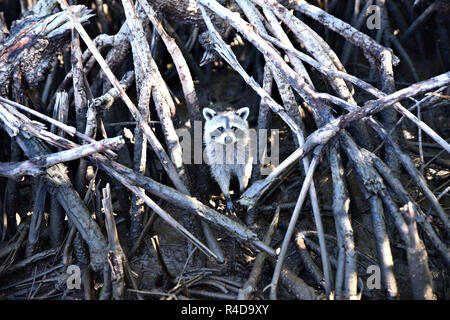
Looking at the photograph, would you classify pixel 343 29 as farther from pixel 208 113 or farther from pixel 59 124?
pixel 59 124

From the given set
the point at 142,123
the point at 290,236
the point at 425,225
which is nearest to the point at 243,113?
the point at 142,123

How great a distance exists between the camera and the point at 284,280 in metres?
4.42

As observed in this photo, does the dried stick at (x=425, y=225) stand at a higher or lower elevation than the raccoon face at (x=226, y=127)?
lower

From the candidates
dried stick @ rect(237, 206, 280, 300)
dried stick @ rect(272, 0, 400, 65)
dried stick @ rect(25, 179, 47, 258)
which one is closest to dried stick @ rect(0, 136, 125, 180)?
dried stick @ rect(25, 179, 47, 258)

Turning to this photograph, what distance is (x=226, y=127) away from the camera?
595cm

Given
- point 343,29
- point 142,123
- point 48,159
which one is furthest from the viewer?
point 343,29

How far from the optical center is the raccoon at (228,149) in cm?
586

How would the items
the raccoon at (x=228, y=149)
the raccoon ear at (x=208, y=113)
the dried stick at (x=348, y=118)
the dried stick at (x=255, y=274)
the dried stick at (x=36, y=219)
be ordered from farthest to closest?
the raccoon ear at (x=208, y=113)
the raccoon at (x=228, y=149)
the dried stick at (x=36, y=219)
the dried stick at (x=348, y=118)
the dried stick at (x=255, y=274)

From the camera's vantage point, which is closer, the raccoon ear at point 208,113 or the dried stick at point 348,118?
the dried stick at point 348,118

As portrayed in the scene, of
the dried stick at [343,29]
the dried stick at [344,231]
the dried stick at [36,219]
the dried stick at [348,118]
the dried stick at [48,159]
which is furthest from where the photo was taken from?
the dried stick at [343,29]

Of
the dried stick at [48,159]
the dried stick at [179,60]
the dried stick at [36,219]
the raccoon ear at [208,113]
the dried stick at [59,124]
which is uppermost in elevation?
the dried stick at [179,60]

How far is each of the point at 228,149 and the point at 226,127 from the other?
0.96 feet

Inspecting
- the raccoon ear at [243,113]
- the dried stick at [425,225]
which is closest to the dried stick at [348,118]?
the dried stick at [425,225]

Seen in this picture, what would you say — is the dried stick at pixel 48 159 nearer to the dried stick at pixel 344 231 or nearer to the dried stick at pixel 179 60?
the dried stick at pixel 179 60
